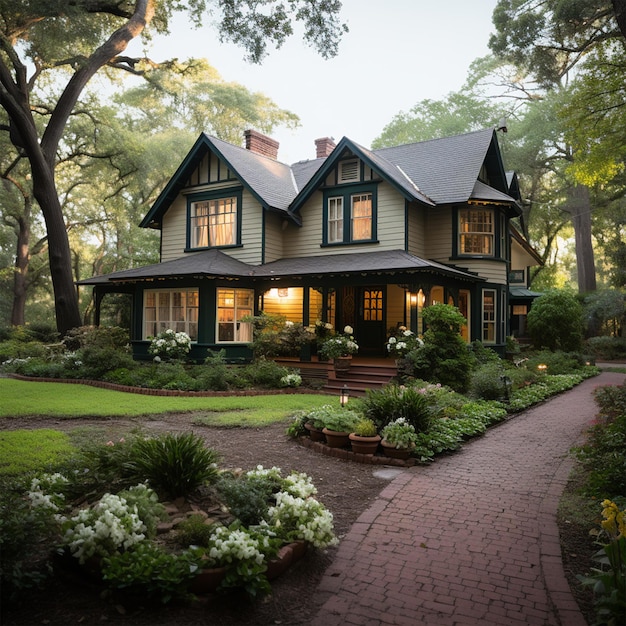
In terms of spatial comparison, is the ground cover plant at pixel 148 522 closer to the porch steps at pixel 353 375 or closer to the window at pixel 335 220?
the porch steps at pixel 353 375

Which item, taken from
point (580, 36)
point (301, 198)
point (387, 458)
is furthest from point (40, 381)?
point (580, 36)

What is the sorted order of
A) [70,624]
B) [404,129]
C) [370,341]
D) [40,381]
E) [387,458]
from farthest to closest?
[404,129] → [370,341] → [40,381] → [387,458] → [70,624]

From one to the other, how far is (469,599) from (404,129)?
40.9 meters

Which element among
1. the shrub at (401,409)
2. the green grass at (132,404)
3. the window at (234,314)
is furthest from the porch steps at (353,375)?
the shrub at (401,409)

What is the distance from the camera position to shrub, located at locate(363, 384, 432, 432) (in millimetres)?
7855

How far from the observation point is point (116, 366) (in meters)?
15.3

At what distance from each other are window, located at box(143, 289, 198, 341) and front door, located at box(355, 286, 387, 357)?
566cm

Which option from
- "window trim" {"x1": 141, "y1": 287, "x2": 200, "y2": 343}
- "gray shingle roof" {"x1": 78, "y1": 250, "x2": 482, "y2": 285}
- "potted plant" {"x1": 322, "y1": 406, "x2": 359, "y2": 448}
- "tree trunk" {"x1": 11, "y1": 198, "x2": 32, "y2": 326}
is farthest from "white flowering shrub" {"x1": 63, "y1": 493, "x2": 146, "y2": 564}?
"tree trunk" {"x1": 11, "y1": 198, "x2": 32, "y2": 326}

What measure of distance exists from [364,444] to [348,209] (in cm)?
1171

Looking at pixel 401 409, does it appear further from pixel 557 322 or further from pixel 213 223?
pixel 557 322

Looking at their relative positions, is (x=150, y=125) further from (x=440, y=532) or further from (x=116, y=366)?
(x=440, y=532)

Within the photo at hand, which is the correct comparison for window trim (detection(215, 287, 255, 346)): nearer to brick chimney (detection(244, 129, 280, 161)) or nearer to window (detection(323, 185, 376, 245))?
window (detection(323, 185, 376, 245))

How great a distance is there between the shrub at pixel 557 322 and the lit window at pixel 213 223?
13.7 meters

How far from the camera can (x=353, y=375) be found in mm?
14516
